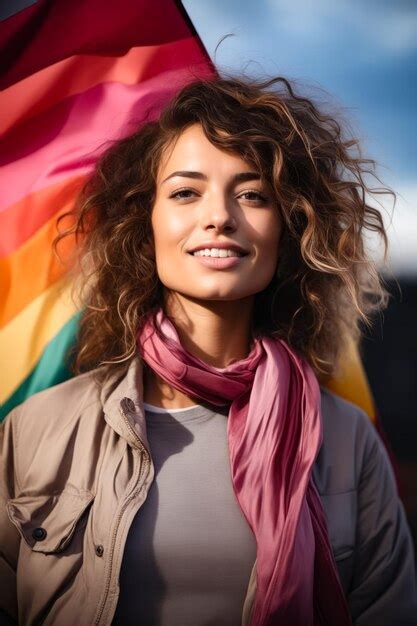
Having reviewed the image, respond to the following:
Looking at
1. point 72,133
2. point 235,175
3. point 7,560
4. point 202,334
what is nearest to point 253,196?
point 235,175

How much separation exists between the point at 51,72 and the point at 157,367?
4.03 feet

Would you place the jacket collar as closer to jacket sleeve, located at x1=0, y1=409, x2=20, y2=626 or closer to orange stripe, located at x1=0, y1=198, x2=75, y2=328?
jacket sleeve, located at x1=0, y1=409, x2=20, y2=626

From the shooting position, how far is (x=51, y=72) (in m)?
2.74

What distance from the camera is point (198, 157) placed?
2158 mm

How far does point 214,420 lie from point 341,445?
15.3 inches

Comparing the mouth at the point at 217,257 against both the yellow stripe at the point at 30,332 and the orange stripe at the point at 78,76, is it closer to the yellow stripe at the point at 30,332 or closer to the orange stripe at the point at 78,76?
the yellow stripe at the point at 30,332

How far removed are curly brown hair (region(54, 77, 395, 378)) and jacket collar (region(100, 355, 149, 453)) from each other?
82mm

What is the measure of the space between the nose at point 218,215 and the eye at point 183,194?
67 mm

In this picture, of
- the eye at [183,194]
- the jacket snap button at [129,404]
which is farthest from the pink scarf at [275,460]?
the eye at [183,194]

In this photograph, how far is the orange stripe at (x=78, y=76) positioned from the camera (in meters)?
2.72

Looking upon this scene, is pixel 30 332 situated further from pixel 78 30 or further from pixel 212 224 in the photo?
pixel 78 30

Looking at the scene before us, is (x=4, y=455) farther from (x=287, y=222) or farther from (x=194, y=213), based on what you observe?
(x=287, y=222)

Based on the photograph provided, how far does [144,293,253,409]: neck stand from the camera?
2.22 metres

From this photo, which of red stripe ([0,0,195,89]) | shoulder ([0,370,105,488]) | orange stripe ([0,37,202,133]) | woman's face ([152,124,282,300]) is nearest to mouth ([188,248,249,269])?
woman's face ([152,124,282,300])
